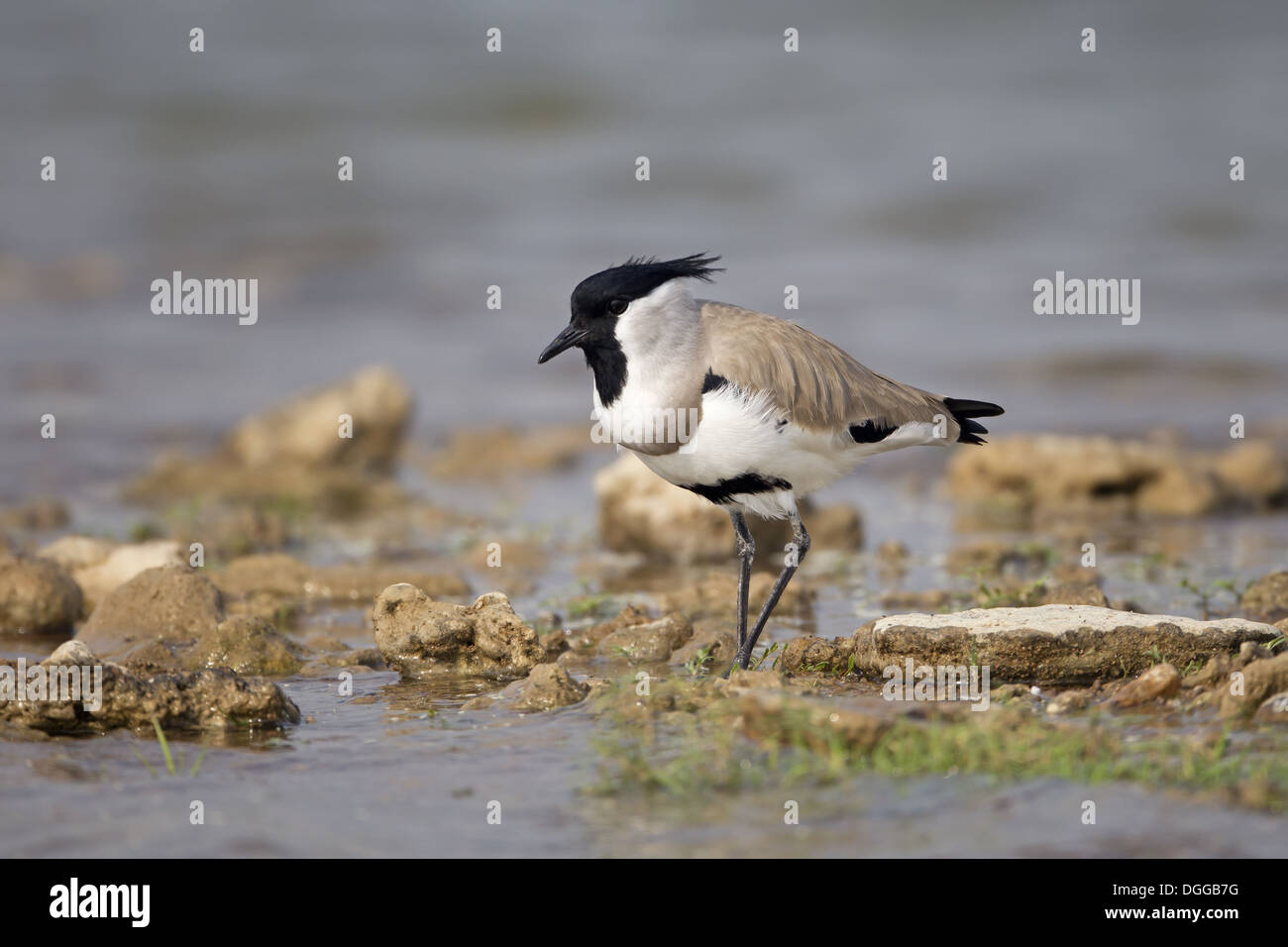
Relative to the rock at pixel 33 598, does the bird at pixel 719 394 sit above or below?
above

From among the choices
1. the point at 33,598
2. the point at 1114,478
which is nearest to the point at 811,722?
the point at 33,598

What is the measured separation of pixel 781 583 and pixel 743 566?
266 millimetres

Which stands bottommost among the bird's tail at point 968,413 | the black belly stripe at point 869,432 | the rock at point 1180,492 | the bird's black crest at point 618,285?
the rock at point 1180,492

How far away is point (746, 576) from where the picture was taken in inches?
264

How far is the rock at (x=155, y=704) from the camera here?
536cm

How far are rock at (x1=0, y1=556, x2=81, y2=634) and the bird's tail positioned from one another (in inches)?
181

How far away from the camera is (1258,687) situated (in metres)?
5.15

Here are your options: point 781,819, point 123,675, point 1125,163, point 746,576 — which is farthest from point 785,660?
point 1125,163

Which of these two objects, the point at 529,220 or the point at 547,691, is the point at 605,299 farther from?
the point at 529,220

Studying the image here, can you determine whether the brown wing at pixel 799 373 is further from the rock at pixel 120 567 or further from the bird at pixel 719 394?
the rock at pixel 120 567

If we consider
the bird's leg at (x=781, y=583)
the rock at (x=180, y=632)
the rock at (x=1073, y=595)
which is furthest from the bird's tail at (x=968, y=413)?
the rock at (x=180, y=632)

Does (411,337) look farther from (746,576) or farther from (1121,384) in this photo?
(746,576)

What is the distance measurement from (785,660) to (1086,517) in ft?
16.0

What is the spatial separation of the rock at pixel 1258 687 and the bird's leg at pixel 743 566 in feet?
6.67
